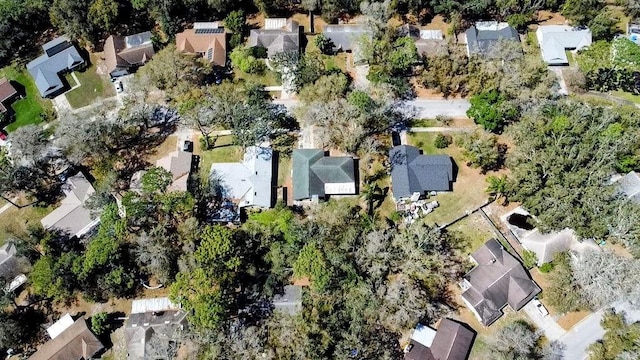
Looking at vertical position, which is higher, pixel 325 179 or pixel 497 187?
pixel 497 187

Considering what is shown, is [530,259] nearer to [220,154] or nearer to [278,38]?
[220,154]

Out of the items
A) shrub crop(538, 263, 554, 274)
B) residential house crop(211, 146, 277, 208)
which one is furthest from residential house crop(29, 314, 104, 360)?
shrub crop(538, 263, 554, 274)

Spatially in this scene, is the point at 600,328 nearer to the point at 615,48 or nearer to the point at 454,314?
the point at 454,314

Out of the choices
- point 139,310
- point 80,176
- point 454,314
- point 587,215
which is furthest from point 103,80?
point 587,215

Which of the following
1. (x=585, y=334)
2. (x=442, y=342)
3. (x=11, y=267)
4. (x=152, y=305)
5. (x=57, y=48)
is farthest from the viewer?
(x=57, y=48)

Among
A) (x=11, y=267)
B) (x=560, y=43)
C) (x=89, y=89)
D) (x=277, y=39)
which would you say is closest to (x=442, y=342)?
(x=560, y=43)

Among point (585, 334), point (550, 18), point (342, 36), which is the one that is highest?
point (550, 18)

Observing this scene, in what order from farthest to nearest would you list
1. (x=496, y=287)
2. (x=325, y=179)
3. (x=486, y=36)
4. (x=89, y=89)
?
(x=89, y=89)
(x=486, y=36)
(x=325, y=179)
(x=496, y=287)
